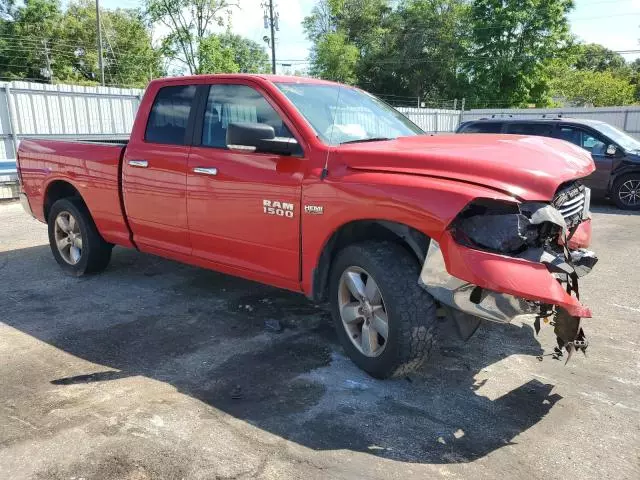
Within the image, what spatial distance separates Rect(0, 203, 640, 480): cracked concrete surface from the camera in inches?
112

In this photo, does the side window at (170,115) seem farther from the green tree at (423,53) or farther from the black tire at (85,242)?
the green tree at (423,53)

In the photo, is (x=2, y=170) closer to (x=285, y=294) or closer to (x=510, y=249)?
(x=285, y=294)

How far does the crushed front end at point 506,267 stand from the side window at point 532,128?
9093 mm

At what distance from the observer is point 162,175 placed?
16.0ft

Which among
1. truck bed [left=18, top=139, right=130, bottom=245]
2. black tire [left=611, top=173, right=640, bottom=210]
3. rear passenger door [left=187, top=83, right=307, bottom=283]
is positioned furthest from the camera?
black tire [left=611, top=173, right=640, bottom=210]

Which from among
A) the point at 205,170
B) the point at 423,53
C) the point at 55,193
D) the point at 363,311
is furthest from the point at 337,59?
the point at 363,311

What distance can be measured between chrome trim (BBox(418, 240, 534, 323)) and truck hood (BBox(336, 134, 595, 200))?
1.61ft

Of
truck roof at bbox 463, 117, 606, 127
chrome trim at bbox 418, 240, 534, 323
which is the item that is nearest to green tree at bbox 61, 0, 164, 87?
truck roof at bbox 463, 117, 606, 127

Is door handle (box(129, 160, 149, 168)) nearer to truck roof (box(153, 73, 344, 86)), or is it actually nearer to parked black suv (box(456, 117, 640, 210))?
truck roof (box(153, 73, 344, 86))

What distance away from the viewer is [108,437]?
305cm

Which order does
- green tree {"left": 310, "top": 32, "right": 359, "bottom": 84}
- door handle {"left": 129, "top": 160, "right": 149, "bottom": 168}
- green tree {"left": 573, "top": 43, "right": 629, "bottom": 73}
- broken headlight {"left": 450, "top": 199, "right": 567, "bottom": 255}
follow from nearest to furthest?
broken headlight {"left": 450, "top": 199, "right": 567, "bottom": 255}, door handle {"left": 129, "top": 160, "right": 149, "bottom": 168}, green tree {"left": 310, "top": 32, "right": 359, "bottom": 84}, green tree {"left": 573, "top": 43, "right": 629, "bottom": 73}

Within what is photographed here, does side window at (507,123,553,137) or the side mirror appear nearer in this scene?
the side mirror

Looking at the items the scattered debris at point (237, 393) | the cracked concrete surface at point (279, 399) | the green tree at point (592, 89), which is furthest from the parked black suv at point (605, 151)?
the green tree at point (592, 89)

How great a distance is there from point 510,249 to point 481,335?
1637 millimetres
